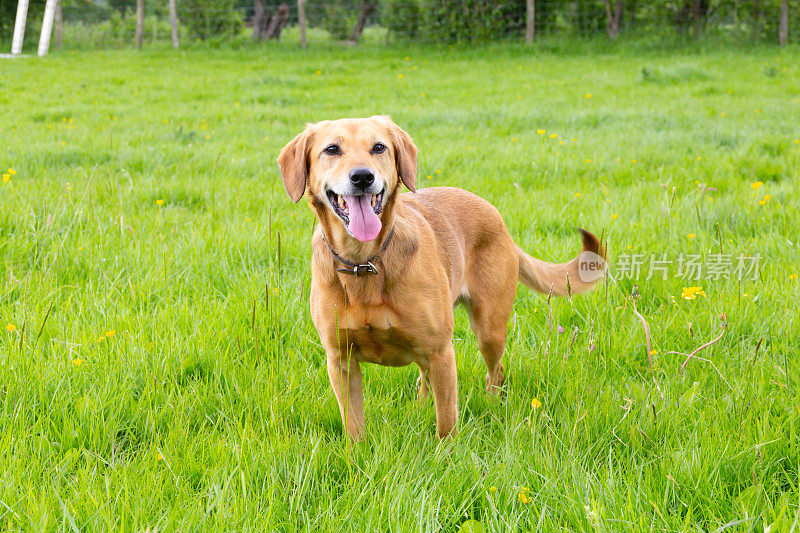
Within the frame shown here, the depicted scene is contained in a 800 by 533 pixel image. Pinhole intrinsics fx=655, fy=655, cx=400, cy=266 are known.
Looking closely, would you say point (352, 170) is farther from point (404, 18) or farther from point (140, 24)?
point (404, 18)

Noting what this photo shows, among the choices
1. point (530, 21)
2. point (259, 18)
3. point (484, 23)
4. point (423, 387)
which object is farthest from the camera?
point (259, 18)

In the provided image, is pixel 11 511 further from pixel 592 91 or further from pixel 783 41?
pixel 783 41

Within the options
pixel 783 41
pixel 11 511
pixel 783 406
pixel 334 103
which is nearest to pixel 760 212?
pixel 783 406

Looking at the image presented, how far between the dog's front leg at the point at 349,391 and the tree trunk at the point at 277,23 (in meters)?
23.3

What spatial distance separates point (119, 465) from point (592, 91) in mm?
10653

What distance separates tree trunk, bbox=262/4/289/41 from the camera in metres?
23.7

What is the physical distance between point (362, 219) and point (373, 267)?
174 mm

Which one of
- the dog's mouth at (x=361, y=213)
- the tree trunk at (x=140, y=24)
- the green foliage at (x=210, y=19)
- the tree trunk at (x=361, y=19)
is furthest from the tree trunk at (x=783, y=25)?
the dog's mouth at (x=361, y=213)

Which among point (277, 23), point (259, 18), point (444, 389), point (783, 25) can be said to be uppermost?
point (259, 18)

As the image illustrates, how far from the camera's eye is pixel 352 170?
87.9 inches

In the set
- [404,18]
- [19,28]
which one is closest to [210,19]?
[19,28]

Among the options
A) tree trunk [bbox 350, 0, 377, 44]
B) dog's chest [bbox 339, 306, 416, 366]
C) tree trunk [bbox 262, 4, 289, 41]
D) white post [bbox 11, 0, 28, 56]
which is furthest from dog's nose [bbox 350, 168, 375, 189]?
tree trunk [bbox 262, 4, 289, 41]

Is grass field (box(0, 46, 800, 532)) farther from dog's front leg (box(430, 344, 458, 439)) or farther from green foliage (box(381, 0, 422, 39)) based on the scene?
green foliage (box(381, 0, 422, 39))

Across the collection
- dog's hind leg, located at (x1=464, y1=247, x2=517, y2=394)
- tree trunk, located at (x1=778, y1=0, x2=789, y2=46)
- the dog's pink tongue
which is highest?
tree trunk, located at (x1=778, y1=0, x2=789, y2=46)
